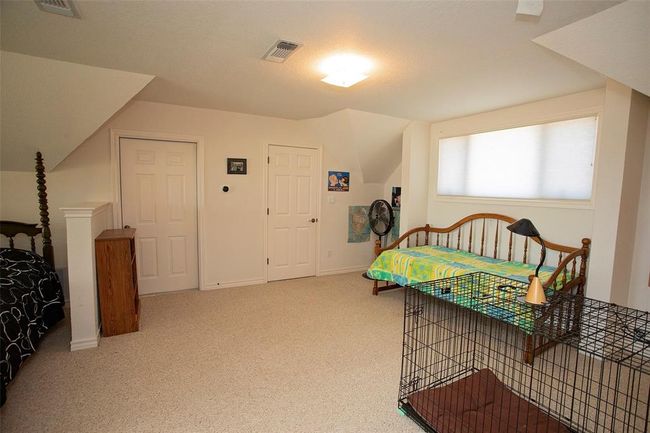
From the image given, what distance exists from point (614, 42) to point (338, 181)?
3.60 m

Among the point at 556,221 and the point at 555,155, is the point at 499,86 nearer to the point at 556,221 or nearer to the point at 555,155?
the point at 555,155

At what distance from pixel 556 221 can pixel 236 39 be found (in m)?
3.37

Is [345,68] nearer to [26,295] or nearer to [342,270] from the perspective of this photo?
[26,295]

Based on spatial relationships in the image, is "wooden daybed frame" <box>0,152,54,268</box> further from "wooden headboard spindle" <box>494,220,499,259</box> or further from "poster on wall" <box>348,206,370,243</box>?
"wooden headboard spindle" <box>494,220,499,259</box>

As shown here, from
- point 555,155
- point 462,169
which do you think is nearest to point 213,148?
point 462,169

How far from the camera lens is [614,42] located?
6.27ft

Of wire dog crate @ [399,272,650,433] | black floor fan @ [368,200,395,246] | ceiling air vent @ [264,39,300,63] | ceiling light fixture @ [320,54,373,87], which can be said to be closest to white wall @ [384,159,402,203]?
black floor fan @ [368,200,395,246]

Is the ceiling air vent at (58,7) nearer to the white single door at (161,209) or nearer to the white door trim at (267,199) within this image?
the white single door at (161,209)

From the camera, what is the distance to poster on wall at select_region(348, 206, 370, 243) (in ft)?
17.7

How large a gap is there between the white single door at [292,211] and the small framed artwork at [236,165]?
38cm

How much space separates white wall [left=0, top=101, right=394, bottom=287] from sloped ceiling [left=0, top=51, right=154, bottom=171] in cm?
35

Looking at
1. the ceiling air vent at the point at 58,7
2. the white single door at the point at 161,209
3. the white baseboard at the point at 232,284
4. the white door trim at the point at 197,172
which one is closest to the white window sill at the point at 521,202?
the white baseboard at the point at 232,284

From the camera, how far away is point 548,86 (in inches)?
118

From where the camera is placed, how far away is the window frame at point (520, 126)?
3.09m
